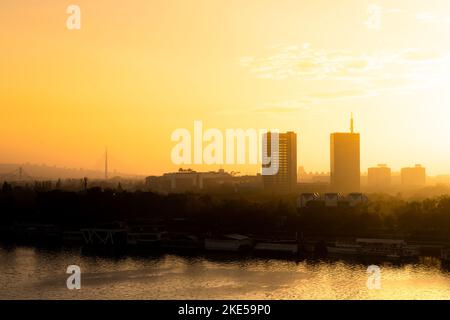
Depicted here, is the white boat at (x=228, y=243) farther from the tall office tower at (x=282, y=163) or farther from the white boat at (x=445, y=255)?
the tall office tower at (x=282, y=163)

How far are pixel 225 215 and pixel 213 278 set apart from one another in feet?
44.6

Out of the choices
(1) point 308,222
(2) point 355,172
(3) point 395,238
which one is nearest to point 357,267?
(3) point 395,238

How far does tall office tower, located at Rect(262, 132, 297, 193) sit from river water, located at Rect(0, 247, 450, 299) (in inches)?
1838

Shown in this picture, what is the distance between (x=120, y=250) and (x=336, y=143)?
56867 millimetres

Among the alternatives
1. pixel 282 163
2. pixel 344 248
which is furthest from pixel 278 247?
pixel 282 163

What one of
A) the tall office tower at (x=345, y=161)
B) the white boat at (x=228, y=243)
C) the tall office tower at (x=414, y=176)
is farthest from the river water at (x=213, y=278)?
the tall office tower at (x=414, y=176)

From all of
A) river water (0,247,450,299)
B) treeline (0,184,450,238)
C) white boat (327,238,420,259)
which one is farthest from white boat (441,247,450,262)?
treeline (0,184,450,238)

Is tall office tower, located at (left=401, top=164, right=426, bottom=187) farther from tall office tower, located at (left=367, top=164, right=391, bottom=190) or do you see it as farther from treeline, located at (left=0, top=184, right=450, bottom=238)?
treeline, located at (left=0, top=184, right=450, bottom=238)

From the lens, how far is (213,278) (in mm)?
20031

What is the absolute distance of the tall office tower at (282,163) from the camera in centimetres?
7219

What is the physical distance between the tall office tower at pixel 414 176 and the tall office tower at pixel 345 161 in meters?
37.4

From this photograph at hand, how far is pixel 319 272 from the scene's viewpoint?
21203 millimetres

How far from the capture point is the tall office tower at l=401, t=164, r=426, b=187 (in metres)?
116
